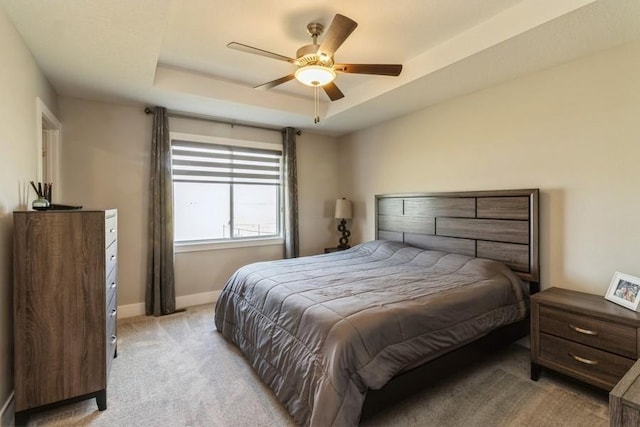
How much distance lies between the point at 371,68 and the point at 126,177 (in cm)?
305

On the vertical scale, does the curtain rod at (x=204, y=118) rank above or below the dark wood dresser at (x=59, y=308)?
above

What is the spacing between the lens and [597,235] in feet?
7.96

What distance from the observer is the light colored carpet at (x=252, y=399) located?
1.88 m

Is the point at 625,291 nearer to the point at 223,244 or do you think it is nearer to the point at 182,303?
the point at 223,244

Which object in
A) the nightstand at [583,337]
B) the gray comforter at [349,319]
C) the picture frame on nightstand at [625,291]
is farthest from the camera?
the picture frame on nightstand at [625,291]

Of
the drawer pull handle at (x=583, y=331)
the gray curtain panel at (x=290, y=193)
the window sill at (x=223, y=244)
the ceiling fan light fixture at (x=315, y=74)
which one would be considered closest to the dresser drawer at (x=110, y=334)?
the window sill at (x=223, y=244)

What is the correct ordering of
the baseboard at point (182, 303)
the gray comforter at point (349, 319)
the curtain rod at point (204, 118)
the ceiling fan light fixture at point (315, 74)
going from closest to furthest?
1. the gray comforter at point (349, 319)
2. the ceiling fan light fixture at point (315, 74)
3. the baseboard at point (182, 303)
4. the curtain rod at point (204, 118)

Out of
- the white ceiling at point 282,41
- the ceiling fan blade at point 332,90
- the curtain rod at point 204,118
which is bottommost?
the ceiling fan blade at point 332,90

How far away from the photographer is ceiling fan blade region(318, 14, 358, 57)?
184 cm

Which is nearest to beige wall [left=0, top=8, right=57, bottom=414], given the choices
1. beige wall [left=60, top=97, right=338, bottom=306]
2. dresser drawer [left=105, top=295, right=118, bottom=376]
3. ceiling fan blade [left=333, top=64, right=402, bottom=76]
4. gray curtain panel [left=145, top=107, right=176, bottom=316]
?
dresser drawer [left=105, top=295, right=118, bottom=376]

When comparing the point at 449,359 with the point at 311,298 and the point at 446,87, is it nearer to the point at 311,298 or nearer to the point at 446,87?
the point at 311,298

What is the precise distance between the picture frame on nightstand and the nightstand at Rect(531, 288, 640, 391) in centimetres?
5

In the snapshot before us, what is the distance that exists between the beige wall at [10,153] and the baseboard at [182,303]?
5.40 feet

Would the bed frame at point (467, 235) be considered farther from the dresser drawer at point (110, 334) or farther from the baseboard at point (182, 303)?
the baseboard at point (182, 303)
